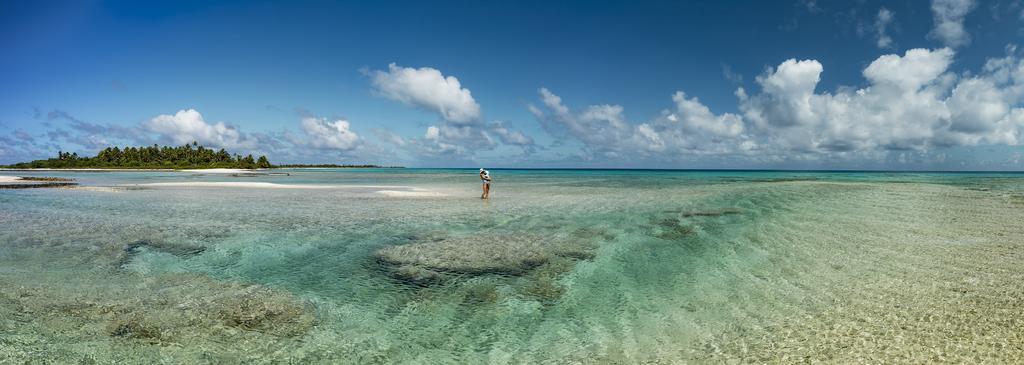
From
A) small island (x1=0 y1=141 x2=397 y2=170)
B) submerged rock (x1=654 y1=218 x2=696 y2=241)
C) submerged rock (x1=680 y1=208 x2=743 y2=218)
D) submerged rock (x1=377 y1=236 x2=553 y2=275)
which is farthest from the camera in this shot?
small island (x1=0 y1=141 x2=397 y2=170)

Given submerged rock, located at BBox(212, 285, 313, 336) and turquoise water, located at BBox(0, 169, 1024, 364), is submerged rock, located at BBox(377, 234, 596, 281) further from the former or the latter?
submerged rock, located at BBox(212, 285, 313, 336)

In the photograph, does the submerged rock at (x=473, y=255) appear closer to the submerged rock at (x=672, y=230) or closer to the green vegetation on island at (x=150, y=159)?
the submerged rock at (x=672, y=230)

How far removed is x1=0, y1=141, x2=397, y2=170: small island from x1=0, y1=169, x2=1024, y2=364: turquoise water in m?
147

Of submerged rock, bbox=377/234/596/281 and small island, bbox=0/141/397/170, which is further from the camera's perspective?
small island, bbox=0/141/397/170

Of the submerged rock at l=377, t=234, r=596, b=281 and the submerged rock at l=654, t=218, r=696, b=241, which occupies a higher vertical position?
the submerged rock at l=377, t=234, r=596, b=281

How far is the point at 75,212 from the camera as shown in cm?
2158

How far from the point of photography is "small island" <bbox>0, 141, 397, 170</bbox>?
13662 cm

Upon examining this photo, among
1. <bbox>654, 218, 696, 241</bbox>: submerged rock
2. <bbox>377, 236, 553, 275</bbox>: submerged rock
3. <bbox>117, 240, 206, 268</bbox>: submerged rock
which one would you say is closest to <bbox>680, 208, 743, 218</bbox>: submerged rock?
<bbox>654, 218, 696, 241</bbox>: submerged rock

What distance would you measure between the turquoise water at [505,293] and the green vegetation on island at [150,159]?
147 m

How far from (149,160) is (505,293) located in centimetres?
17152

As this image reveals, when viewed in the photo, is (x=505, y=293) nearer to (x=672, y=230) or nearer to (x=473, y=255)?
(x=473, y=255)

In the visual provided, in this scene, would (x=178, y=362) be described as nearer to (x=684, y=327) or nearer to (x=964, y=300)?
(x=684, y=327)

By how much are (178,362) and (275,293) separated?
3.08 meters

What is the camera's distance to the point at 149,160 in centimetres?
14025
